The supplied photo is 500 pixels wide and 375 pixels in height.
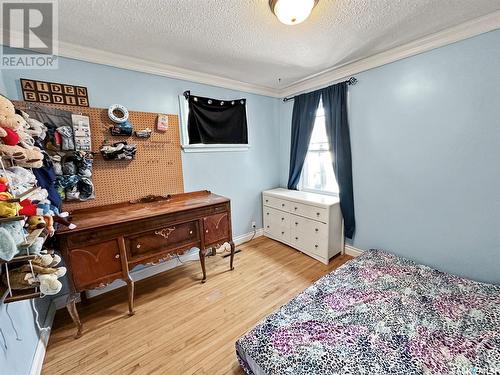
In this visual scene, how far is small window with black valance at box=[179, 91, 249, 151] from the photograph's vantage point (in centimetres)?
254

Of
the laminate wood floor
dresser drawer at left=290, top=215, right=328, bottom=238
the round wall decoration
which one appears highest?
the round wall decoration

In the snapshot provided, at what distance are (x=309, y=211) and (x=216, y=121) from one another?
1.71 m

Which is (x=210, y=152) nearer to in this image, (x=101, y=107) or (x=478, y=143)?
(x=101, y=107)

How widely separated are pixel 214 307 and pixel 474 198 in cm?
251

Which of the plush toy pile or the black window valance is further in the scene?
the black window valance

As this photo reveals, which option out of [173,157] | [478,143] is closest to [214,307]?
→ [173,157]

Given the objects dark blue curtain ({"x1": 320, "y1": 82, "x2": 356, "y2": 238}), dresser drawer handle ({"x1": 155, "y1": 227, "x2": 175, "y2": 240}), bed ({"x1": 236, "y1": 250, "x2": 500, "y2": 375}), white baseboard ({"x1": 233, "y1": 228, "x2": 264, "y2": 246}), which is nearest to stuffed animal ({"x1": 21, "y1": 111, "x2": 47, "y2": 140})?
dresser drawer handle ({"x1": 155, "y1": 227, "x2": 175, "y2": 240})

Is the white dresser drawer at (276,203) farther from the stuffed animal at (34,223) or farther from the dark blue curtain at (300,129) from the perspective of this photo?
the stuffed animal at (34,223)

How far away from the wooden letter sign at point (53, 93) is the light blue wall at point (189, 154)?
5 centimetres

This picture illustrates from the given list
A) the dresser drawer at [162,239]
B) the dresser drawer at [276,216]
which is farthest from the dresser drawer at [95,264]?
the dresser drawer at [276,216]

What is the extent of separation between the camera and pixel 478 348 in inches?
47.9

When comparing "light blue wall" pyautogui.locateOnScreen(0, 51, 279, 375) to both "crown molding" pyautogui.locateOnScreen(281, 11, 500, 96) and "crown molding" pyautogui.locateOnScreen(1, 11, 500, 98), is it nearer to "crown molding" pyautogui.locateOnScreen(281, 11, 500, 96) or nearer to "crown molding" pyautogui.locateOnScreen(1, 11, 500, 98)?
"crown molding" pyautogui.locateOnScreen(1, 11, 500, 98)

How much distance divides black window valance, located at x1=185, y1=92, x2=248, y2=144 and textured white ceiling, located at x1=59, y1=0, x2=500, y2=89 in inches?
19.0

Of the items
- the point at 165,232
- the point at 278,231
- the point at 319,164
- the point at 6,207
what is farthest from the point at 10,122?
the point at 319,164
